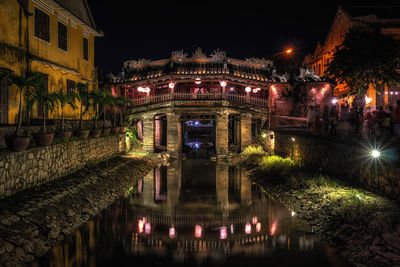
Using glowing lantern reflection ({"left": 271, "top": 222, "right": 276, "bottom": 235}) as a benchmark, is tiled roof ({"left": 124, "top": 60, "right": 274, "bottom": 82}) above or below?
above

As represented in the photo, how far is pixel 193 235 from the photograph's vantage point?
29.4 feet

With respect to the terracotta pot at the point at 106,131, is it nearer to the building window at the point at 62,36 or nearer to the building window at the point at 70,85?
the building window at the point at 70,85

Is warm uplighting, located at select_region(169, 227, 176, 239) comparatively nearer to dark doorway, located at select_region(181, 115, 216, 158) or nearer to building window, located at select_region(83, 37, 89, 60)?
building window, located at select_region(83, 37, 89, 60)

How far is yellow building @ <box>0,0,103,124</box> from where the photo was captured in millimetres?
13523

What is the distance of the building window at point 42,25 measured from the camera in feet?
50.6

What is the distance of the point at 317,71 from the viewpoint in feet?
132

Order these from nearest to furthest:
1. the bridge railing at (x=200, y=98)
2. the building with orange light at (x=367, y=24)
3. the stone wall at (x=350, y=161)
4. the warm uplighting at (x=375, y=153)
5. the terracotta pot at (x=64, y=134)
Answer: the stone wall at (x=350, y=161) < the warm uplighting at (x=375, y=153) < the terracotta pot at (x=64, y=134) < the building with orange light at (x=367, y=24) < the bridge railing at (x=200, y=98)

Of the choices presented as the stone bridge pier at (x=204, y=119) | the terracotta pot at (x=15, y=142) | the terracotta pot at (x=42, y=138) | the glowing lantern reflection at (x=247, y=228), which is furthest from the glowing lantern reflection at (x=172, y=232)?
the stone bridge pier at (x=204, y=119)

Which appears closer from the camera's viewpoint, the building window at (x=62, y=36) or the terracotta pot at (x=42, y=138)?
the terracotta pot at (x=42, y=138)

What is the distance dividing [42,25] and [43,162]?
29.1 feet

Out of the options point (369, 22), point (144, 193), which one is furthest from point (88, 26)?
point (369, 22)

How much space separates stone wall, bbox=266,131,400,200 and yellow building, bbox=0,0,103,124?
1370 cm

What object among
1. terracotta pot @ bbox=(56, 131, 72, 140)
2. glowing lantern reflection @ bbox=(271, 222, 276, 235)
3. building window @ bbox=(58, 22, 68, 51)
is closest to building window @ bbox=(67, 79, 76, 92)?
building window @ bbox=(58, 22, 68, 51)

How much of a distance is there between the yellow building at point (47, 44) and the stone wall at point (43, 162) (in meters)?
3.14
